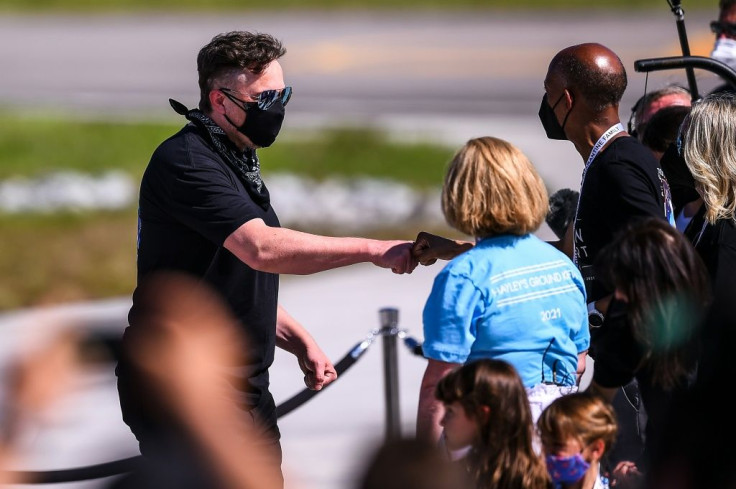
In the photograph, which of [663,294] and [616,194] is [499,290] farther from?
[616,194]

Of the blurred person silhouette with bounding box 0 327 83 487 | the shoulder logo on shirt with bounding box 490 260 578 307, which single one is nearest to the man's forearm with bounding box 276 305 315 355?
the shoulder logo on shirt with bounding box 490 260 578 307

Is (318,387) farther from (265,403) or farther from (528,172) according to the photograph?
(528,172)

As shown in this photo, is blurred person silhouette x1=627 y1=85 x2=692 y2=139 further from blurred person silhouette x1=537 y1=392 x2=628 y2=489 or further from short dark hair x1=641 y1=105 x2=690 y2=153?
blurred person silhouette x1=537 y1=392 x2=628 y2=489

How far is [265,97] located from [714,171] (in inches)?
57.4

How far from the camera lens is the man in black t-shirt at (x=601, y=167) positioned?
12.7 ft

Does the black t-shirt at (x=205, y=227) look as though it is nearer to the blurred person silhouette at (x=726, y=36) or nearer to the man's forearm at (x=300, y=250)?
the man's forearm at (x=300, y=250)

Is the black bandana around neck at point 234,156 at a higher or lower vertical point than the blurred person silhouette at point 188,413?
higher

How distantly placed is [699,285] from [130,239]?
7.92m

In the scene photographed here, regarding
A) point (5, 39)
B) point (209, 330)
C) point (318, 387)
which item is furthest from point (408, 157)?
point (5, 39)

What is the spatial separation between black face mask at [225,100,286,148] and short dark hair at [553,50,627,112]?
971 millimetres

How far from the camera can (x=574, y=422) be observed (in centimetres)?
319

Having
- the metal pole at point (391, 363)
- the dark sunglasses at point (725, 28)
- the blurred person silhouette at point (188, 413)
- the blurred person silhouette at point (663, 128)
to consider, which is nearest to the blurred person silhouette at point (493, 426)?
the blurred person silhouette at point (188, 413)

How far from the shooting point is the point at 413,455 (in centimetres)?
202

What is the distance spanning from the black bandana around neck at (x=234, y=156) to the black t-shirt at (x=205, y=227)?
0.03 m
